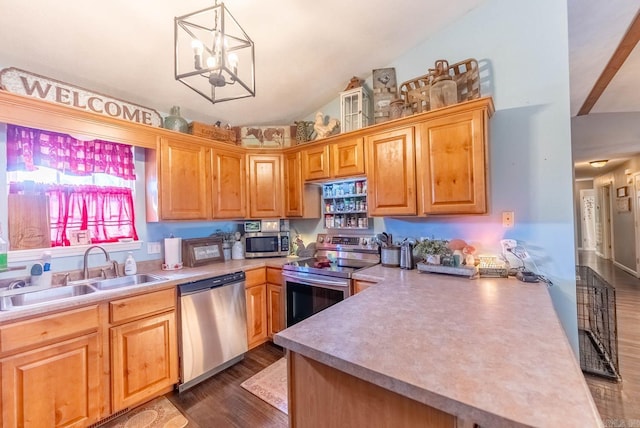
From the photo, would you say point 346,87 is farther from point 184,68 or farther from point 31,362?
point 31,362

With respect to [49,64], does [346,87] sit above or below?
above

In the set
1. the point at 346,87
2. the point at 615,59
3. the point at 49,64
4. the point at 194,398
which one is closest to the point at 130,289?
the point at 194,398

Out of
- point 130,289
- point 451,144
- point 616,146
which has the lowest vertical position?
point 130,289

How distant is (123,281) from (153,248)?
442 mm

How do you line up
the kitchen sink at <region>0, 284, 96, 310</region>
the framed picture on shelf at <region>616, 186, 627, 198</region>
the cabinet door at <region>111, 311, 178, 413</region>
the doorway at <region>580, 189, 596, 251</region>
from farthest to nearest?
the doorway at <region>580, 189, 596, 251</region> < the framed picture on shelf at <region>616, 186, 627, 198</region> < the cabinet door at <region>111, 311, 178, 413</region> < the kitchen sink at <region>0, 284, 96, 310</region>

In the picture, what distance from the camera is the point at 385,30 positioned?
236cm

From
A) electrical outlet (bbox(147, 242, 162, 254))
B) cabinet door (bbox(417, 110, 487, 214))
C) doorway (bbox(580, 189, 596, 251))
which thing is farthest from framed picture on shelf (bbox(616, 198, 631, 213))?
electrical outlet (bbox(147, 242, 162, 254))

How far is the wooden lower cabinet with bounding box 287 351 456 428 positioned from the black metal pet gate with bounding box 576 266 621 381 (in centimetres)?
207

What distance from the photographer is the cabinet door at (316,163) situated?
287cm

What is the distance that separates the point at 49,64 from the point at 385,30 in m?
2.60

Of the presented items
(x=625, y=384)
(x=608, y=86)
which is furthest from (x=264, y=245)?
(x=608, y=86)

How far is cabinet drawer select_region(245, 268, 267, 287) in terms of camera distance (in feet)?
9.07

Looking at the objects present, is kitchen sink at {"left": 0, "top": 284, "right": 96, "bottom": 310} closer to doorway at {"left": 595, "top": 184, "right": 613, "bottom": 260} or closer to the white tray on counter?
the white tray on counter

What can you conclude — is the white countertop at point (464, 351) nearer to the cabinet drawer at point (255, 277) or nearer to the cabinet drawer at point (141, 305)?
the cabinet drawer at point (141, 305)
